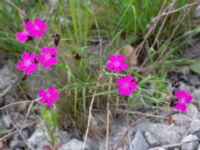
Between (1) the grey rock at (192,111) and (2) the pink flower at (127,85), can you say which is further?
(1) the grey rock at (192,111)

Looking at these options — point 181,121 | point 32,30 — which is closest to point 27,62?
point 32,30

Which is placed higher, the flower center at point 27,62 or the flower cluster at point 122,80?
the flower center at point 27,62

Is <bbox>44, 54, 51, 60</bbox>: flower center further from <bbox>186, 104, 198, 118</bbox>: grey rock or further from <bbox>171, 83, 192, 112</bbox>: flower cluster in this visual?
<bbox>186, 104, 198, 118</bbox>: grey rock

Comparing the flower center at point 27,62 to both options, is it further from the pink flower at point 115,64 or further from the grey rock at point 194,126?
the grey rock at point 194,126

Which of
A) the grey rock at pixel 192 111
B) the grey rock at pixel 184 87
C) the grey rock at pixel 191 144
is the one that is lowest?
the grey rock at pixel 191 144

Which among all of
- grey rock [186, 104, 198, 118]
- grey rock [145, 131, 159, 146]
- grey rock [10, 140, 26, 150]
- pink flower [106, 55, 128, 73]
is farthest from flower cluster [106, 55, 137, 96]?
grey rock [10, 140, 26, 150]

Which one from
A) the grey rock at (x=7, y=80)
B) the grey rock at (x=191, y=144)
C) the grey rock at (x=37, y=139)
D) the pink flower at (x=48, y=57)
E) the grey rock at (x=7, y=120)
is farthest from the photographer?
the grey rock at (x=7, y=80)

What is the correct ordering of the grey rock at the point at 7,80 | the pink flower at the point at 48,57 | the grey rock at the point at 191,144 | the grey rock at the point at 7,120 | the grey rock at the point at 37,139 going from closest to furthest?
the pink flower at the point at 48,57, the grey rock at the point at 191,144, the grey rock at the point at 37,139, the grey rock at the point at 7,120, the grey rock at the point at 7,80

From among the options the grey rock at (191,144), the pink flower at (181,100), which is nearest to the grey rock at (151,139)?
the grey rock at (191,144)
